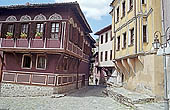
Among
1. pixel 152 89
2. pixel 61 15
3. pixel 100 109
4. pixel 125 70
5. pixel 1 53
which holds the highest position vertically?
pixel 61 15

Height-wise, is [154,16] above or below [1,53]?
above

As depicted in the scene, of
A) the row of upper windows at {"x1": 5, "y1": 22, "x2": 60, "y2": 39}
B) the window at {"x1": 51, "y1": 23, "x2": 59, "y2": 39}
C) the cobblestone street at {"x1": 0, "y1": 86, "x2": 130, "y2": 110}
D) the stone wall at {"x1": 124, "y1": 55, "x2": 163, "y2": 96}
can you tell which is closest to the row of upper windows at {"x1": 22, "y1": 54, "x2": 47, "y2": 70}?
the row of upper windows at {"x1": 5, "y1": 22, "x2": 60, "y2": 39}

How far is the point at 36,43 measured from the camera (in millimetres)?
11953

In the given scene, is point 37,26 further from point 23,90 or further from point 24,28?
point 23,90

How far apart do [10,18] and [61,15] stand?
16.6 ft

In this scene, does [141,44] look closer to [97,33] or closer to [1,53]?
[1,53]

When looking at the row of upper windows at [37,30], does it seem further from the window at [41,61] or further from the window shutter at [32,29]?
the window at [41,61]

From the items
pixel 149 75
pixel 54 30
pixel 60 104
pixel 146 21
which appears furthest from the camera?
pixel 54 30

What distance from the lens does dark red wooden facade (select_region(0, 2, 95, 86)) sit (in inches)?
468

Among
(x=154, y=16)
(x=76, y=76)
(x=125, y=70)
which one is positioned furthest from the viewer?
(x=76, y=76)

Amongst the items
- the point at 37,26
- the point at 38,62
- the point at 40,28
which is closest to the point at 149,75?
Result: the point at 38,62

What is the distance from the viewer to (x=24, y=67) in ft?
42.6

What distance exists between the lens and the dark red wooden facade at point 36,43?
11898 millimetres

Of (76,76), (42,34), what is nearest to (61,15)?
(42,34)
